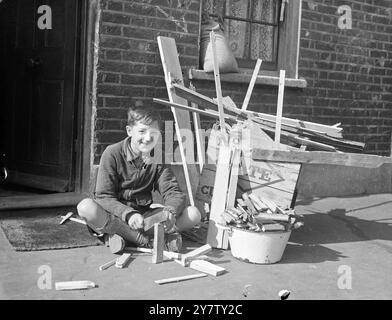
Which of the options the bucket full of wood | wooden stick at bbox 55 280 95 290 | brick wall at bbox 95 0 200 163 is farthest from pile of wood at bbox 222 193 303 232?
brick wall at bbox 95 0 200 163

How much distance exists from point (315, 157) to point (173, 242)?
1292 millimetres

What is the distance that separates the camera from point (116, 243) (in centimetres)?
414

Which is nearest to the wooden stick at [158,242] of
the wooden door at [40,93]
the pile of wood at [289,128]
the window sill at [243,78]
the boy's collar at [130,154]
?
the boy's collar at [130,154]

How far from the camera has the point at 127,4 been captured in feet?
17.4

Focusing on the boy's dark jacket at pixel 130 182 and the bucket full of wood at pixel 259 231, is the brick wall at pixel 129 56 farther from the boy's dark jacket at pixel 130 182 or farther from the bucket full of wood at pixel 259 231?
the bucket full of wood at pixel 259 231

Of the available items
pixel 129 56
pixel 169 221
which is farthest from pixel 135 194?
pixel 129 56

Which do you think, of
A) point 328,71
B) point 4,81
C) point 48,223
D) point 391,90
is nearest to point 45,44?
point 4,81

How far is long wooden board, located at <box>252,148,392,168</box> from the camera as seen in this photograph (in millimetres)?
4121

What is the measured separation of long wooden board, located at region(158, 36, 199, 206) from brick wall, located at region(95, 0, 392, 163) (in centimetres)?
11

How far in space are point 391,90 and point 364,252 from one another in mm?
3680

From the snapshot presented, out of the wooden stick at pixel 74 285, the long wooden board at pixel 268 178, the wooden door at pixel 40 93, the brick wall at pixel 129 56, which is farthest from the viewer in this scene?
the wooden door at pixel 40 93

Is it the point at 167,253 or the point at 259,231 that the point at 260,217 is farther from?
the point at 167,253

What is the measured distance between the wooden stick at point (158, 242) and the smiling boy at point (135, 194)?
98 mm

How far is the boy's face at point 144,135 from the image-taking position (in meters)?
4.21
